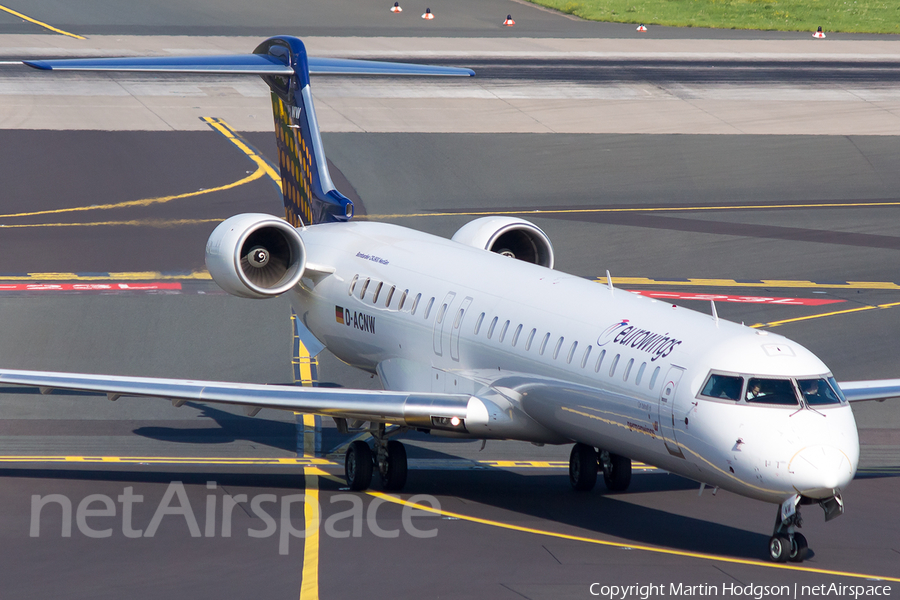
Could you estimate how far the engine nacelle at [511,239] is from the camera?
2366cm

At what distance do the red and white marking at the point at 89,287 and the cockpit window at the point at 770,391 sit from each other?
19.4 m

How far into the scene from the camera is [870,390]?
64.9 ft

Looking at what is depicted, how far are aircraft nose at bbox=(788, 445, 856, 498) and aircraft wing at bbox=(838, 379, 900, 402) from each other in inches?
172

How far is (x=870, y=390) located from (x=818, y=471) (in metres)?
5.17

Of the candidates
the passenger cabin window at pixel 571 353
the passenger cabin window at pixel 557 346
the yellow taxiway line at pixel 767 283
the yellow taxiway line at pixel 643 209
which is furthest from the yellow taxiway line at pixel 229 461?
the yellow taxiway line at pixel 643 209

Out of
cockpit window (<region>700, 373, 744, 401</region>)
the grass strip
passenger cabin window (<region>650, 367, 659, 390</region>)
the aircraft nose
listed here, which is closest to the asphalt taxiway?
the aircraft nose

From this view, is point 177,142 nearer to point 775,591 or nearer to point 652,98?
point 652,98

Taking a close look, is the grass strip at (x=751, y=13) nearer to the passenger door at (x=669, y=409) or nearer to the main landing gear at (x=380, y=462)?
the main landing gear at (x=380, y=462)

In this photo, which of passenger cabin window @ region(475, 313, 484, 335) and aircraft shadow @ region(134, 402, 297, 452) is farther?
aircraft shadow @ region(134, 402, 297, 452)

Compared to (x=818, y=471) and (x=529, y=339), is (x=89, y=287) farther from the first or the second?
(x=818, y=471)

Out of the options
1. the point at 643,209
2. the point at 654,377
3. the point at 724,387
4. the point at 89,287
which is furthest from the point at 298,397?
the point at 643,209

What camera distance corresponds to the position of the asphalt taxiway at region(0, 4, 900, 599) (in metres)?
16.4

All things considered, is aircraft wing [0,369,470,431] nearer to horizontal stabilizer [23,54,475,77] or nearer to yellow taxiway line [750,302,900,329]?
horizontal stabilizer [23,54,475,77]

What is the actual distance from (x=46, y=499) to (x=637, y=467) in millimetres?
10136
